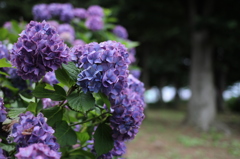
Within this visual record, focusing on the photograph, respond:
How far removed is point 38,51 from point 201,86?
A: 8683mm

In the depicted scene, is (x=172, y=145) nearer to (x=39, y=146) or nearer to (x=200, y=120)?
(x=200, y=120)

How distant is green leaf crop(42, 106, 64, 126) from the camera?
3.42 feet

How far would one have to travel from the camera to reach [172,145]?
22.4 ft

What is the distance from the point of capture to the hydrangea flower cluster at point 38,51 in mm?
937

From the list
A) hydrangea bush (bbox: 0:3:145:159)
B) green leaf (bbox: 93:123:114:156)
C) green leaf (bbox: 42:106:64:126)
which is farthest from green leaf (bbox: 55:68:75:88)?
green leaf (bbox: 93:123:114:156)

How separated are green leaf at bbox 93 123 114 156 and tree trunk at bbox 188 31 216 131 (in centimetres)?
812

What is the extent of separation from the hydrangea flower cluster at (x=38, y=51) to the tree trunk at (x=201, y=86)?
836 centimetres

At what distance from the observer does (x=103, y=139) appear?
1123 mm

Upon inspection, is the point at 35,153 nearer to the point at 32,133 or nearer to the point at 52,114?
the point at 32,133

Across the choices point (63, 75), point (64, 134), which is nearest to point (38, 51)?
point (63, 75)

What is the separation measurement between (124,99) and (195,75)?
332 inches

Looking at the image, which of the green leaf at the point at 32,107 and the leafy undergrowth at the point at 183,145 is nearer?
the green leaf at the point at 32,107

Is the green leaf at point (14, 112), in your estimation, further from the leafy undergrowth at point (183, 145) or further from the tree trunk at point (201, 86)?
the tree trunk at point (201, 86)

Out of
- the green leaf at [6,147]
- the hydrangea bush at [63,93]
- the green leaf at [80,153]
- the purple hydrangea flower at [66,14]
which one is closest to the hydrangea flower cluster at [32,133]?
the hydrangea bush at [63,93]
